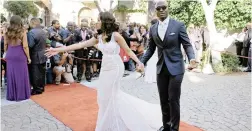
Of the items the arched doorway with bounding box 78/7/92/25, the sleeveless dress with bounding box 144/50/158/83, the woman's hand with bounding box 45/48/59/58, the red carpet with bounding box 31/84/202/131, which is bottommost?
the red carpet with bounding box 31/84/202/131

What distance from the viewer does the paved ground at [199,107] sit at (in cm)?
529

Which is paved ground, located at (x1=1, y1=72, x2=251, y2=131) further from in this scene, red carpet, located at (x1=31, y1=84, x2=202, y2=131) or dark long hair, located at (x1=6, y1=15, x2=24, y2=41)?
dark long hair, located at (x1=6, y1=15, x2=24, y2=41)

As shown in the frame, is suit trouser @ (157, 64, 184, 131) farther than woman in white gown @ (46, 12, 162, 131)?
No

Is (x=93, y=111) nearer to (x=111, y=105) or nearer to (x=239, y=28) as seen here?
(x=111, y=105)

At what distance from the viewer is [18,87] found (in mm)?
7180

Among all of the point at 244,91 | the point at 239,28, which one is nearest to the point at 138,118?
the point at 244,91

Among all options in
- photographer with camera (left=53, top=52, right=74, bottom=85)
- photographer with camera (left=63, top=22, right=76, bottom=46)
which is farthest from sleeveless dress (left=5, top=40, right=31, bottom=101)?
photographer with camera (left=63, top=22, right=76, bottom=46)

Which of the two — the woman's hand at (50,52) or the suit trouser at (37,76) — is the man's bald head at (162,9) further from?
the suit trouser at (37,76)

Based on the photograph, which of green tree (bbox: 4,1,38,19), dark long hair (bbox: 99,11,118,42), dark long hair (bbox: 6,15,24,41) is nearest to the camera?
dark long hair (bbox: 99,11,118,42)

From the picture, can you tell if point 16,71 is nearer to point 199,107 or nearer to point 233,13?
point 199,107

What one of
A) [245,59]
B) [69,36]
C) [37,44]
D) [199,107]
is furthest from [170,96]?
[245,59]

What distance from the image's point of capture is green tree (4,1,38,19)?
2572cm

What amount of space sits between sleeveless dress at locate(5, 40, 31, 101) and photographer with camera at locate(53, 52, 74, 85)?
164cm

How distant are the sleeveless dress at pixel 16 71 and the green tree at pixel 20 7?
20.1 metres
